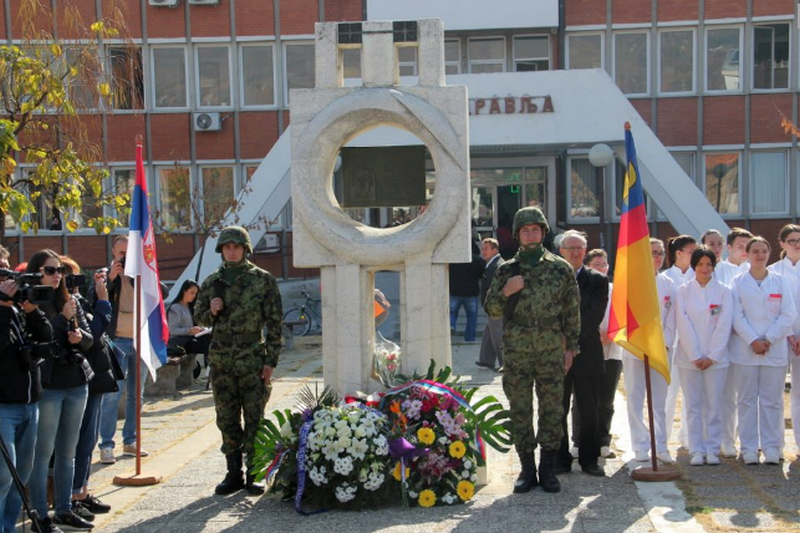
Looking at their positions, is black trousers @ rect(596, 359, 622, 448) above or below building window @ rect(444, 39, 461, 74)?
below

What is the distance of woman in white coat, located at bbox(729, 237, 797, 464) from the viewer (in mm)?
8227

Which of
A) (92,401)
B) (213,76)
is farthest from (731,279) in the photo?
(213,76)

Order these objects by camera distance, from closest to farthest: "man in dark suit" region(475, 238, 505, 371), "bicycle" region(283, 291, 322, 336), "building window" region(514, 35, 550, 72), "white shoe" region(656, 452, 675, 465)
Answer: "white shoe" region(656, 452, 675, 465) → "man in dark suit" region(475, 238, 505, 371) → "bicycle" region(283, 291, 322, 336) → "building window" region(514, 35, 550, 72)

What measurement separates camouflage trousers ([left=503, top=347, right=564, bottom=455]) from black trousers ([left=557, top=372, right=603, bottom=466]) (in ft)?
1.63

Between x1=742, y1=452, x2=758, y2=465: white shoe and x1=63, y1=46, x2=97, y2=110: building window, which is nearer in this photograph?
x1=742, y1=452, x2=758, y2=465: white shoe

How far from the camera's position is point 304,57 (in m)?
26.7

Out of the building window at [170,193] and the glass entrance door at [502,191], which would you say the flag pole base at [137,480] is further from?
Result: the glass entrance door at [502,191]

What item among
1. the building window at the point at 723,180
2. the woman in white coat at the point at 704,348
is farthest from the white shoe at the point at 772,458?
the building window at the point at 723,180

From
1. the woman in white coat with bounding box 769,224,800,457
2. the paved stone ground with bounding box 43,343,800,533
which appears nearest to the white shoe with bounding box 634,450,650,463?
the paved stone ground with bounding box 43,343,800,533

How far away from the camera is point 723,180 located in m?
26.5

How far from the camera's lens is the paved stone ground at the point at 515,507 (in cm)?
661

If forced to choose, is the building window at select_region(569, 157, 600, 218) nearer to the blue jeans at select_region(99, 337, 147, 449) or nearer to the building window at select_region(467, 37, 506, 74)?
the building window at select_region(467, 37, 506, 74)

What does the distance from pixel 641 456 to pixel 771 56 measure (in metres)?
20.5

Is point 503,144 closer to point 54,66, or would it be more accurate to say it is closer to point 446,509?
point 54,66
